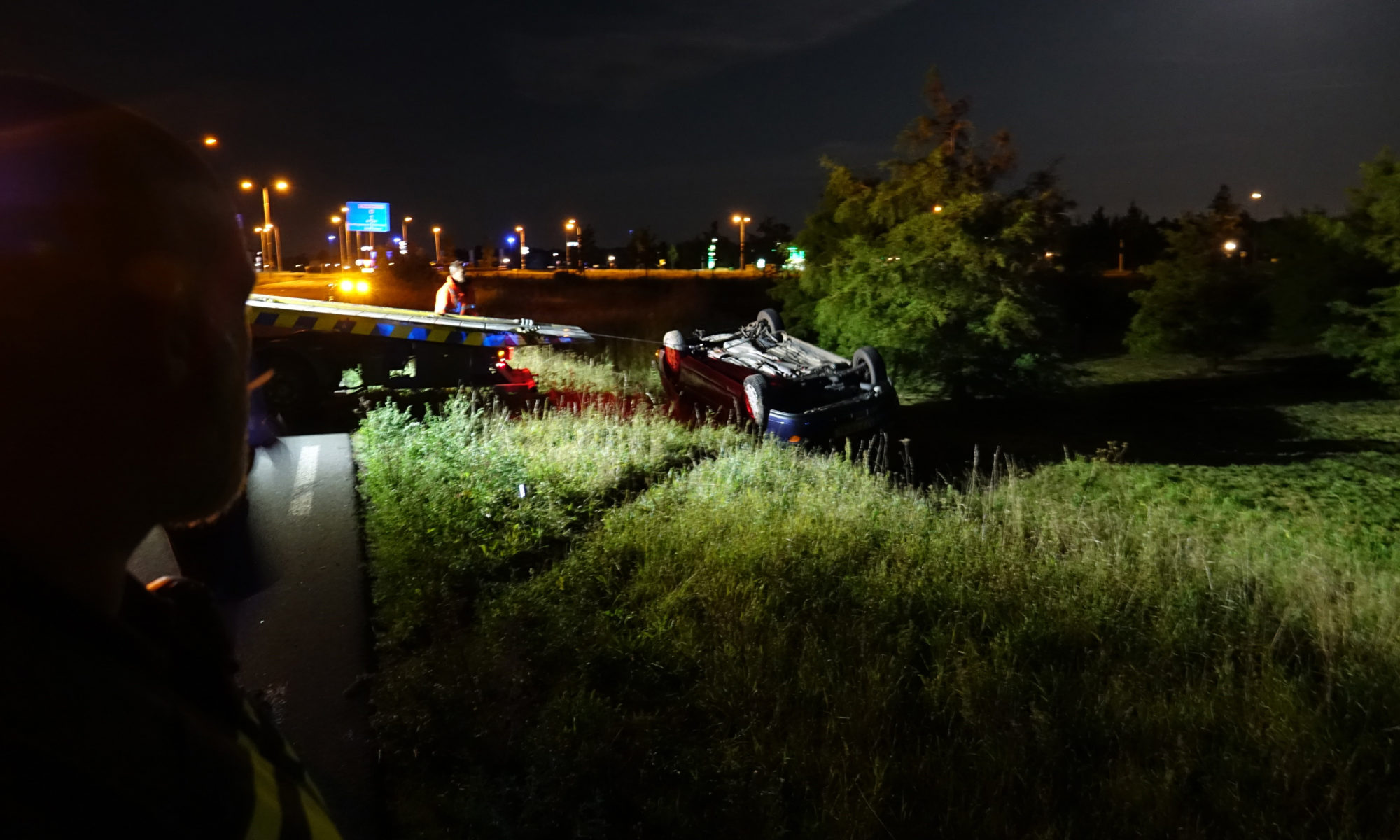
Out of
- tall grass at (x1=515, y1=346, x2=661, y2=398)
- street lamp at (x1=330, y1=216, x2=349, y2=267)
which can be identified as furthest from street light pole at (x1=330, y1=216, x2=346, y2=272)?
tall grass at (x1=515, y1=346, x2=661, y2=398)

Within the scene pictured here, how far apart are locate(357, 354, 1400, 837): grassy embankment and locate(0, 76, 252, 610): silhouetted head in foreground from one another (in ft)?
9.38

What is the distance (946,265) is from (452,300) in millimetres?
7638

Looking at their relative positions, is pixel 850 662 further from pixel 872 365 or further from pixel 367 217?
pixel 367 217

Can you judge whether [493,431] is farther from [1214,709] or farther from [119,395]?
[119,395]

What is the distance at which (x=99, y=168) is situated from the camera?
0.71 m

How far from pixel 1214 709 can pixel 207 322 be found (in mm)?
4602

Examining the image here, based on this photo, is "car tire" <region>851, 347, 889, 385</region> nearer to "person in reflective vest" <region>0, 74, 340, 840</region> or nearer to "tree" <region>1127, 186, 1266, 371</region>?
"person in reflective vest" <region>0, 74, 340, 840</region>

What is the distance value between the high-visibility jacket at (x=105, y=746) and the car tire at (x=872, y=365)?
10297 mm

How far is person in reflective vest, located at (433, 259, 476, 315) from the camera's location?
42.2ft

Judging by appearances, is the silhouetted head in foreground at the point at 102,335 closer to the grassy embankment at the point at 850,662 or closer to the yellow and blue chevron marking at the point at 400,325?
the grassy embankment at the point at 850,662

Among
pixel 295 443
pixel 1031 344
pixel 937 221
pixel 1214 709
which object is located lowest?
pixel 1214 709

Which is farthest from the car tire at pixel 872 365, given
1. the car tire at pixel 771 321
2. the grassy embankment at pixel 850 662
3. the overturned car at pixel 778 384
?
the grassy embankment at pixel 850 662

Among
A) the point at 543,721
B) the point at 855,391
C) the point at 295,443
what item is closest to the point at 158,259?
the point at 543,721

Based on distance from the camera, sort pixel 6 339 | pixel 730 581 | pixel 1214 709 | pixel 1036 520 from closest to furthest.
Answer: pixel 6 339, pixel 1214 709, pixel 730 581, pixel 1036 520
